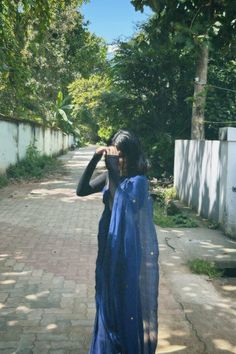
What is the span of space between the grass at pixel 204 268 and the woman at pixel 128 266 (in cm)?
281

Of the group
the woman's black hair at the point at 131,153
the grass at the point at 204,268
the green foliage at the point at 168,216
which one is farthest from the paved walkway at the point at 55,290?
the woman's black hair at the point at 131,153

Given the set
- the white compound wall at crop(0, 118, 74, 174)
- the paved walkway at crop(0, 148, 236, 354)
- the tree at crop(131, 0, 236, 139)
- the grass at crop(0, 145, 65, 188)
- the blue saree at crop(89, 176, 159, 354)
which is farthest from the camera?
the grass at crop(0, 145, 65, 188)

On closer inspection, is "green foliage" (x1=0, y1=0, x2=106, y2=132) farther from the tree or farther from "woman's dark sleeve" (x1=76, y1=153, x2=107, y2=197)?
"woman's dark sleeve" (x1=76, y1=153, x2=107, y2=197)

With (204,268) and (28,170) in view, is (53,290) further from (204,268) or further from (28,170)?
(28,170)

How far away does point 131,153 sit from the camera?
10.1 feet

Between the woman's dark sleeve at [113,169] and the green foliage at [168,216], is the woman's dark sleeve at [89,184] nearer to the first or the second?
the woman's dark sleeve at [113,169]

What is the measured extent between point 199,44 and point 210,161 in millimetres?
4668

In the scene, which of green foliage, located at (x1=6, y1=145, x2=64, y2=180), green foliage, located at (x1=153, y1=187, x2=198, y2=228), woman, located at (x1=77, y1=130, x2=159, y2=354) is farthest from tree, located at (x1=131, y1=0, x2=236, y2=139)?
green foliage, located at (x1=6, y1=145, x2=64, y2=180)

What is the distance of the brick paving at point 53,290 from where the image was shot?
12.4 feet

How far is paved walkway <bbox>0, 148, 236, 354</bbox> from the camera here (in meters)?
3.77

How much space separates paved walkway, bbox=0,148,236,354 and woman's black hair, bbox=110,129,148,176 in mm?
1524

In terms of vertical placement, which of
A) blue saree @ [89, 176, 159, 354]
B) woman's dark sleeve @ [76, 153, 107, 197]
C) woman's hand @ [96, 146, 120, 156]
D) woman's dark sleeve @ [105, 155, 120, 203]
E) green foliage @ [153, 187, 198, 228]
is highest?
woman's hand @ [96, 146, 120, 156]

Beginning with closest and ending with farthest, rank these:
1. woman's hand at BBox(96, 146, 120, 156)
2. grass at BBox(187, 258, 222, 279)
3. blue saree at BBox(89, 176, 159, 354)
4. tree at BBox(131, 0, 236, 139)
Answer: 1. blue saree at BBox(89, 176, 159, 354)
2. woman's hand at BBox(96, 146, 120, 156)
3. tree at BBox(131, 0, 236, 139)
4. grass at BBox(187, 258, 222, 279)

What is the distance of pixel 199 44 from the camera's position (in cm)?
457
